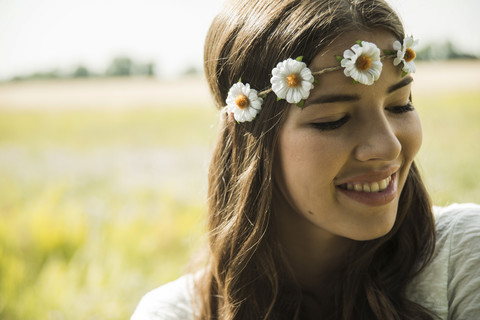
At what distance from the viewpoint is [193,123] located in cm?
604

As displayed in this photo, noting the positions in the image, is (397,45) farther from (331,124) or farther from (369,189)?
(369,189)

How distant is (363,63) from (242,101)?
43 cm

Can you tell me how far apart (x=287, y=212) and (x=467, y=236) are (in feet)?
2.18

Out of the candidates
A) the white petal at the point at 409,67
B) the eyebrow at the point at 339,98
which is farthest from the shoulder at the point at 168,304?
the white petal at the point at 409,67

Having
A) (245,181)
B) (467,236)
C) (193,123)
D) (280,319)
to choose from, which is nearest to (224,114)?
(245,181)

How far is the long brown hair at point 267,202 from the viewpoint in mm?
1623

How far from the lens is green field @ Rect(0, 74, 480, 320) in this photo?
3457mm

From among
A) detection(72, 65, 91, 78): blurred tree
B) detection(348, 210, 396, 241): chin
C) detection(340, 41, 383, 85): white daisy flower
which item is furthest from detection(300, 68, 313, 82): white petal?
detection(72, 65, 91, 78): blurred tree

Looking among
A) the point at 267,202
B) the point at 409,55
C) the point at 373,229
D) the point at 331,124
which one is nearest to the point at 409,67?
the point at 409,55

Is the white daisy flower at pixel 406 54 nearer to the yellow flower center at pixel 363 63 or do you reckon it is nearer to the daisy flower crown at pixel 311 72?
the daisy flower crown at pixel 311 72

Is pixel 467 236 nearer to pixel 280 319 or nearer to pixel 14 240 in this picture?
pixel 280 319

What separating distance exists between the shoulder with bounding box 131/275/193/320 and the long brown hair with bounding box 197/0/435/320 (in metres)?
0.06

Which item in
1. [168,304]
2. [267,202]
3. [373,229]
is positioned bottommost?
[168,304]

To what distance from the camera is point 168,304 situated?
1.94 metres
